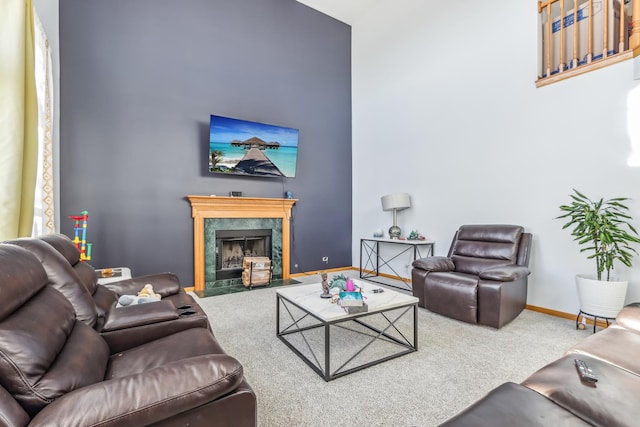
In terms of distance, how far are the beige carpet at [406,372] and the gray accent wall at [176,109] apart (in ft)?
6.32

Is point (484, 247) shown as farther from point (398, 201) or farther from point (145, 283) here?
point (145, 283)

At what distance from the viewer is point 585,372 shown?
1254 mm

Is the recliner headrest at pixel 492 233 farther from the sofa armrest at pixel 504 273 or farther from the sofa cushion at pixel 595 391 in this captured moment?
the sofa cushion at pixel 595 391

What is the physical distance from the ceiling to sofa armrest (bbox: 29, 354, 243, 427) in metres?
5.94

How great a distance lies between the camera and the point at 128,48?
3967 millimetres

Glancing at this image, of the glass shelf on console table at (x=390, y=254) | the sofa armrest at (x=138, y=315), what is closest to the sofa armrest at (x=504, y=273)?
the glass shelf on console table at (x=390, y=254)

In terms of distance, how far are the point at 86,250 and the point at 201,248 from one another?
131cm

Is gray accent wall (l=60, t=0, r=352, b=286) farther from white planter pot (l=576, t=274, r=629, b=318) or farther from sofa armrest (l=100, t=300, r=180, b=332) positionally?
white planter pot (l=576, t=274, r=629, b=318)

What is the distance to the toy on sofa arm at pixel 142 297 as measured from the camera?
6.81 ft

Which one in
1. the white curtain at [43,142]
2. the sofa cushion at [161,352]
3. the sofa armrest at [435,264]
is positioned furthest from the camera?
the sofa armrest at [435,264]

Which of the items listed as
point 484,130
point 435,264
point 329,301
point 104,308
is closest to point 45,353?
point 104,308

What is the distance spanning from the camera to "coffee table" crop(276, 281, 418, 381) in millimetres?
2162

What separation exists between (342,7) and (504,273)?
512 cm

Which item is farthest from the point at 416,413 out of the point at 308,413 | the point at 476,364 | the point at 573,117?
the point at 573,117
